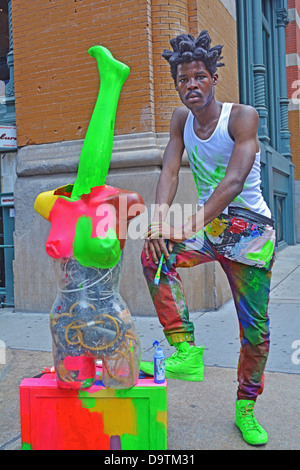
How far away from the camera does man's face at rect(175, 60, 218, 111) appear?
248 centimetres

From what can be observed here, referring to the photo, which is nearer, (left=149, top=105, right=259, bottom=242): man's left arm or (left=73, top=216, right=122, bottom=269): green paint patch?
(left=73, top=216, right=122, bottom=269): green paint patch

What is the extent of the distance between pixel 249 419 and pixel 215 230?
112cm

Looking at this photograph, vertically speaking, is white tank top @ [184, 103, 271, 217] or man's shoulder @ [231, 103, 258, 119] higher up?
man's shoulder @ [231, 103, 258, 119]

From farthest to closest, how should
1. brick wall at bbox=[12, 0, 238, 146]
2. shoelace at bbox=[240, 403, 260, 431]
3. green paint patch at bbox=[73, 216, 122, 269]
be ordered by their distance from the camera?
1. brick wall at bbox=[12, 0, 238, 146]
2. shoelace at bbox=[240, 403, 260, 431]
3. green paint patch at bbox=[73, 216, 122, 269]

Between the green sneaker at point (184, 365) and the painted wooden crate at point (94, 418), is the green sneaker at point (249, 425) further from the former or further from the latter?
the painted wooden crate at point (94, 418)

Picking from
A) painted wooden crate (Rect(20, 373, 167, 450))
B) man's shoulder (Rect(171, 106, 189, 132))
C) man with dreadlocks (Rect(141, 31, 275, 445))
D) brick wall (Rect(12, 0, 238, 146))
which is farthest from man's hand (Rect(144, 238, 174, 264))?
brick wall (Rect(12, 0, 238, 146))

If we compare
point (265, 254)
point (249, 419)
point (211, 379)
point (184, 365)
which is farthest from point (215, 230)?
point (211, 379)

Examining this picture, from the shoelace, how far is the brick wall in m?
3.94

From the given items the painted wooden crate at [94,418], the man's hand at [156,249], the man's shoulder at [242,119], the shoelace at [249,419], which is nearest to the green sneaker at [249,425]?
the shoelace at [249,419]

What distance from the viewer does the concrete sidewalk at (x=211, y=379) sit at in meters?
2.74

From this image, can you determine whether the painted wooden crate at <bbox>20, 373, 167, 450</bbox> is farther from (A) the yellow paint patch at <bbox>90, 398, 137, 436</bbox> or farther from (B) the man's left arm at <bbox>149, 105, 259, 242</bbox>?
(B) the man's left arm at <bbox>149, 105, 259, 242</bbox>

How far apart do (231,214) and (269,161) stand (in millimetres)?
8353

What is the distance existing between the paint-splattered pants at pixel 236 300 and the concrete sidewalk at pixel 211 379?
320 millimetres

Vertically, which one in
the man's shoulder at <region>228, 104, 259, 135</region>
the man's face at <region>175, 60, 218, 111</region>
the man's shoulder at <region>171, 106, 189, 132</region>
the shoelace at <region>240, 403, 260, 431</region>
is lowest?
the shoelace at <region>240, 403, 260, 431</region>
